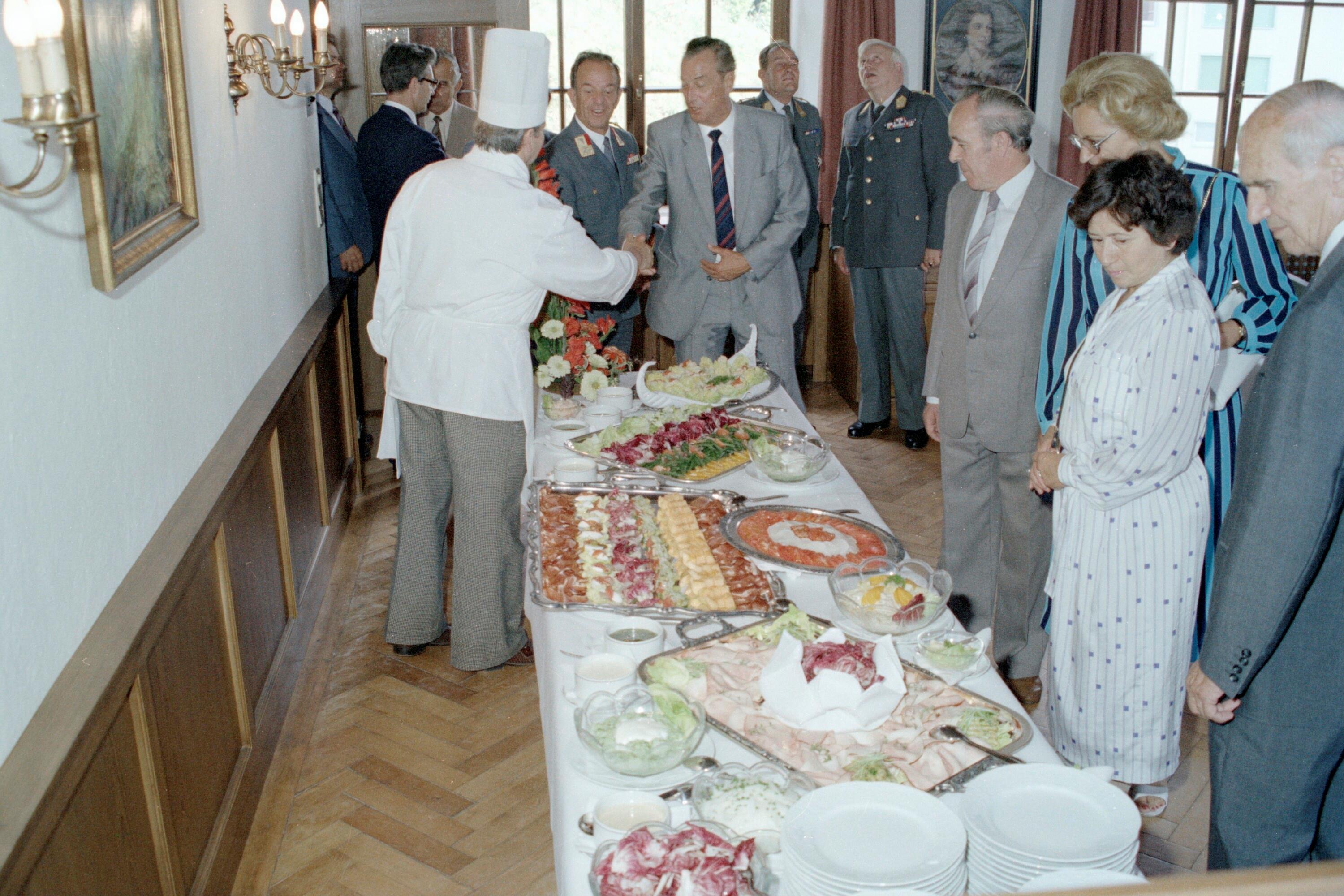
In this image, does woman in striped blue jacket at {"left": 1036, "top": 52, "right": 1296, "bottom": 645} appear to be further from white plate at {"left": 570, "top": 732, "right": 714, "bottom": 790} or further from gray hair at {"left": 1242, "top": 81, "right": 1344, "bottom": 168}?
white plate at {"left": 570, "top": 732, "right": 714, "bottom": 790}

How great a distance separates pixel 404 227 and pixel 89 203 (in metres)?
1.30

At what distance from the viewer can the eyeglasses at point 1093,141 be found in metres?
2.48

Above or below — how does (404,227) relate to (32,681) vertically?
above

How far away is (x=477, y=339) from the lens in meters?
2.89

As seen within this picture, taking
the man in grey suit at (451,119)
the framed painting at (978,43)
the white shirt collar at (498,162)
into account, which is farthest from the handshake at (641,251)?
the framed painting at (978,43)

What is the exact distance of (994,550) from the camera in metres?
3.21

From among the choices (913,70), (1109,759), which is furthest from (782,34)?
(1109,759)

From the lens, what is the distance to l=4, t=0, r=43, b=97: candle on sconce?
1076 millimetres

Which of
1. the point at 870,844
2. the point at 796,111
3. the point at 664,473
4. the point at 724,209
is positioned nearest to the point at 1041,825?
the point at 870,844

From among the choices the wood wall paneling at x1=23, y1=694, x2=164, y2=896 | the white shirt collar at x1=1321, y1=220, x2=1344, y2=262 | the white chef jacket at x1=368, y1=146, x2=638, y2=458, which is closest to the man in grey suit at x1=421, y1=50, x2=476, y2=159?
the white chef jacket at x1=368, y1=146, x2=638, y2=458

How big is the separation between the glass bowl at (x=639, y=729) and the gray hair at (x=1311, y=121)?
1.17 metres

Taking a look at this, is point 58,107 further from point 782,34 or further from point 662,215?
point 782,34

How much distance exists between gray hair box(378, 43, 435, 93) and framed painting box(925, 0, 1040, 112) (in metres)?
2.99

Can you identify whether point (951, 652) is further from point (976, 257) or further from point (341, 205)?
point (341, 205)
